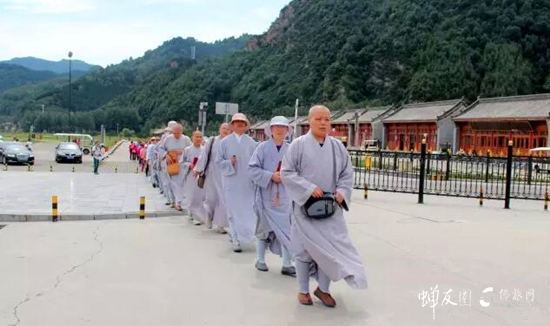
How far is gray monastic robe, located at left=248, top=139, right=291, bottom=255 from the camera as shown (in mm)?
6234

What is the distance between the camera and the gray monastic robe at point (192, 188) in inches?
400

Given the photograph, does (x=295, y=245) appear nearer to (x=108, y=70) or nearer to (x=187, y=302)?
(x=187, y=302)

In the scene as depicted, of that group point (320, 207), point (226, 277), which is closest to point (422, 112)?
point (226, 277)

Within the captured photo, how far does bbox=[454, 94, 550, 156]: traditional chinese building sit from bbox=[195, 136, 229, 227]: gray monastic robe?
31541 millimetres

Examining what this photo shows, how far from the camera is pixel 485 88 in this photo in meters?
63.0

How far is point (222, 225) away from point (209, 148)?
1257mm

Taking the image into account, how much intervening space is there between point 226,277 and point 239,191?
1.57 metres

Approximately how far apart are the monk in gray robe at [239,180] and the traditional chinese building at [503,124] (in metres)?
32.4

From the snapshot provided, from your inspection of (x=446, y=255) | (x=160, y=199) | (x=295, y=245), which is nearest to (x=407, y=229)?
(x=446, y=255)

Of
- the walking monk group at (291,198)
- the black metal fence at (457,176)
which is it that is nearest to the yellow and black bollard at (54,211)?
the walking monk group at (291,198)

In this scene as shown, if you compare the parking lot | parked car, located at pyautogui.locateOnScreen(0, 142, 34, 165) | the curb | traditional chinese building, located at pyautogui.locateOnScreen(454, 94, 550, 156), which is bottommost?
the parking lot

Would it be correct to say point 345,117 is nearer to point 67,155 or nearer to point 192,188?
point 67,155

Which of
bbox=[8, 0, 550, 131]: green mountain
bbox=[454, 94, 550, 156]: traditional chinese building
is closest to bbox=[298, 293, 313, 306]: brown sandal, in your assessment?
bbox=[454, 94, 550, 156]: traditional chinese building

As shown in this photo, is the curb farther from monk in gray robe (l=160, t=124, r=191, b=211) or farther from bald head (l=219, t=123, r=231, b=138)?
bald head (l=219, t=123, r=231, b=138)
